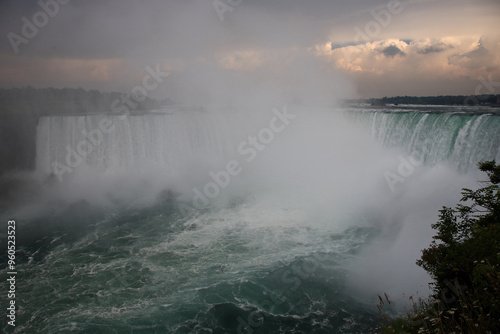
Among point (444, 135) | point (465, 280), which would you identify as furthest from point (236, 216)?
point (465, 280)

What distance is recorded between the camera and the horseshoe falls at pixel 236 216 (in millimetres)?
9547

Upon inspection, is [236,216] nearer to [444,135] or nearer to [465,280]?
[444,135]

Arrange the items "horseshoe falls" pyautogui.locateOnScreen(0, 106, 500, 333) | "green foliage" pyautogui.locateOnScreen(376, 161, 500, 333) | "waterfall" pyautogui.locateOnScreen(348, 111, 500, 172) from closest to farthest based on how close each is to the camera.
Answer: "green foliage" pyautogui.locateOnScreen(376, 161, 500, 333), "horseshoe falls" pyautogui.locateOnScreen(0, 106, 500, 333), "waterfall" pyautogui.locateOnScreen(348, 111, 500, 172)

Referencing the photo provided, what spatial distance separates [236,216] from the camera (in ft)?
56.0

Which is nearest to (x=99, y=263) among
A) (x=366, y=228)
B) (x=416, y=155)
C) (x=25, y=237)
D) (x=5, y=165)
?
(x=25, y=237)

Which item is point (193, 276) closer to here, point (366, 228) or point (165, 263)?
point (165, 263)

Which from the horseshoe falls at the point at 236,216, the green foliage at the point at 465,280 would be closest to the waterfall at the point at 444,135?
the horseshoe falls at the point at 236,216

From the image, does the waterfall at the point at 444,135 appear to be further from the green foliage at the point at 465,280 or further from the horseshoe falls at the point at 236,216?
the green foliage at the point at 465,280

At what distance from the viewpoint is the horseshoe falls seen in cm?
955

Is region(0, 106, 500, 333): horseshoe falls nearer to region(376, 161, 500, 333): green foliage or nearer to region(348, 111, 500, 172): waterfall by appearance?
region(348, 111, 500, 172): waterfall

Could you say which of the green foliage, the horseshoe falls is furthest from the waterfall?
the green foliage

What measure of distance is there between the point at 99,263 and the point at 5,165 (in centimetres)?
1944

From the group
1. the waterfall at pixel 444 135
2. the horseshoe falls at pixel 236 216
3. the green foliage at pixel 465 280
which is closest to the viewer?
the green foliage at pixel 465 280

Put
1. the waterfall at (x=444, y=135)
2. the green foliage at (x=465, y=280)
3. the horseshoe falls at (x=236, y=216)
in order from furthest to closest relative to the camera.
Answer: the waterfall at (x=444, y=135), the horseshoe falls at (x=236, y=216), the green foliage at (x=465, y=280)
